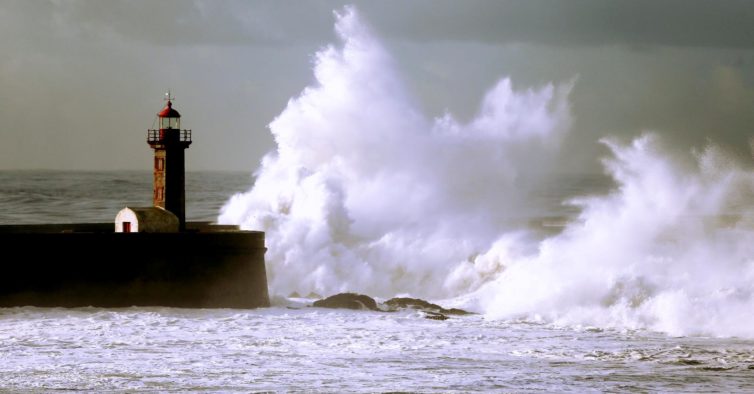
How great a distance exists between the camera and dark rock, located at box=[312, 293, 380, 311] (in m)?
19.6

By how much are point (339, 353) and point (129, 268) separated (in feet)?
13.9

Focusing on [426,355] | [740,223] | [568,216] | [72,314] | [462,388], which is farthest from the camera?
[568,216]

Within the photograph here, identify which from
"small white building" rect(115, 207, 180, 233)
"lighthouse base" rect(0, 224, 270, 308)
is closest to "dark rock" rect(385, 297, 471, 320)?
"lighthouse base" rect(0, 224, 270, 308)

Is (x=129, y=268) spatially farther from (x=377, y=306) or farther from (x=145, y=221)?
(x=377, y=306)

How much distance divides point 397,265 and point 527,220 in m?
12.4

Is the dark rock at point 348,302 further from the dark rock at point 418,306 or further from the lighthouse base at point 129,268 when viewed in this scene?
the lighthouse base at point 129,268

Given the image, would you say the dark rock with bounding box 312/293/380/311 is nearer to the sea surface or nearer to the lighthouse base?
the sea surface

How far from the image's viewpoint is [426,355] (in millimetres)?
14969

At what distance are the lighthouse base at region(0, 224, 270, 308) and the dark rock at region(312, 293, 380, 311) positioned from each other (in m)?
1.28

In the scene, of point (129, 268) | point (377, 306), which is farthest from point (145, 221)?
point (377, 306)

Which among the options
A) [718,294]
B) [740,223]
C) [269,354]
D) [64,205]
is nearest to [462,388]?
[269,354]

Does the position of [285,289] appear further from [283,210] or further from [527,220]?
[527,220]

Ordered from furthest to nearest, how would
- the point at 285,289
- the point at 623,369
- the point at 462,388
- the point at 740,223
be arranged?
1. the point at 740,223
2. the point at 285,289
3. the point at 623,369
4. the point at 462,388

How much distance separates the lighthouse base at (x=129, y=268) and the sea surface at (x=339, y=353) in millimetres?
212
